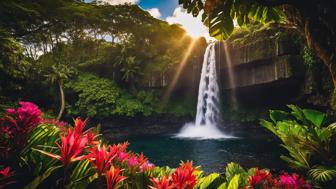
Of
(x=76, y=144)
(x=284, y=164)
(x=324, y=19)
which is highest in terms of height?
(x=324, y=19)

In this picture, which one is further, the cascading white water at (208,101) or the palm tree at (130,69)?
the palm tree at (130,69)

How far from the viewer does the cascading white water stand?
22.4 m

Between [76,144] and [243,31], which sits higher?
[243,31]

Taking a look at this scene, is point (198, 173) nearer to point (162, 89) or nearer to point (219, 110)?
point (219, 110)

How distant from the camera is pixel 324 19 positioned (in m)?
2.03

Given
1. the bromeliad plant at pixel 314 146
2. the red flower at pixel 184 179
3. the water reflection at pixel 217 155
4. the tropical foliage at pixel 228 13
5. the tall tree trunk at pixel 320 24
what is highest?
the tropical foliage at pixel 228 13

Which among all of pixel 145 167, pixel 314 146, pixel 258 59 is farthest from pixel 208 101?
pixel 145 167

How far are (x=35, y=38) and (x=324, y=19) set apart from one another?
2807 cm

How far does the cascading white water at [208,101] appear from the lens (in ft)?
73.4

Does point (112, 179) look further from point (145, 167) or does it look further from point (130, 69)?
point (130, 69)

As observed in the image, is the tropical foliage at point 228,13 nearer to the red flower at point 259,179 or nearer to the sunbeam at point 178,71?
the red flower at point 259,179

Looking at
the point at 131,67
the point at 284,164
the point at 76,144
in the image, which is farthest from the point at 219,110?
the point at 76,144

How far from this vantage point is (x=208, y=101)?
2348cm

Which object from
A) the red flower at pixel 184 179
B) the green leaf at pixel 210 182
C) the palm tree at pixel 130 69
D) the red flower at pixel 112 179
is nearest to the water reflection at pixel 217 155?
the green leaf at pixel 210 182
